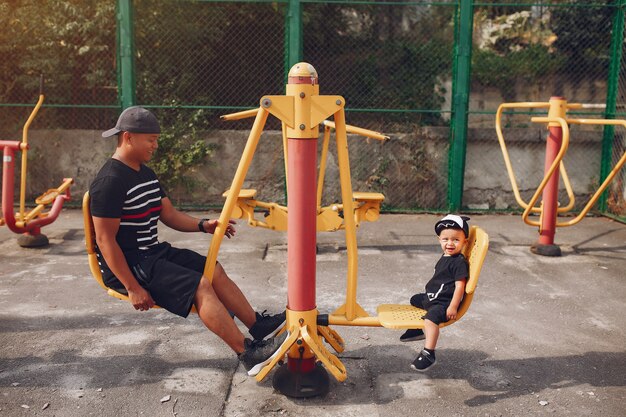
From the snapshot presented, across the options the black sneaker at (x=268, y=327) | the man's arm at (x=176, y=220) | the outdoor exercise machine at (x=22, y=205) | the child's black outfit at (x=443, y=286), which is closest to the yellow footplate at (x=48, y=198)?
the outdoor exercise machine at (x=22, y=205)

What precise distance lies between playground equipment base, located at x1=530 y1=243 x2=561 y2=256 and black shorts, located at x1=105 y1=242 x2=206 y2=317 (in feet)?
12.0

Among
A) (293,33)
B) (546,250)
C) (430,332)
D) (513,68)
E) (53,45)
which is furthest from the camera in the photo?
(513,68)

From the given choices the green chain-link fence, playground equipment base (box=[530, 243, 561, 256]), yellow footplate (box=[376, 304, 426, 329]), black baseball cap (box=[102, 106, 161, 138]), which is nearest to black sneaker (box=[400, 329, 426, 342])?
yellow footplate (box=[376, 304, 426, 329])

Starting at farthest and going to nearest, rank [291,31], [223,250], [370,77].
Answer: [370,77] → [291,31] → [223,250]

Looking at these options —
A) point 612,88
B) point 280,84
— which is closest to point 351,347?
point 612,88

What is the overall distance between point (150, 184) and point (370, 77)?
7.28m

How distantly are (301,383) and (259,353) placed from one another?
0.78 ft

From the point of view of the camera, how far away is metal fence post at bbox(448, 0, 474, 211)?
7.45 m

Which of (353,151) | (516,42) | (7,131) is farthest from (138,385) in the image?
(516,42)

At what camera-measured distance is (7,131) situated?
8.40m

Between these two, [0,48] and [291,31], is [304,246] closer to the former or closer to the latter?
[291,31]

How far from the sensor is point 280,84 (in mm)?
9344

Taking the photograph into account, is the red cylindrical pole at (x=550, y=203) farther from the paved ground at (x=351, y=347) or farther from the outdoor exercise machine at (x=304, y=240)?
the outdoor exercise machine at (x=304, y=240)

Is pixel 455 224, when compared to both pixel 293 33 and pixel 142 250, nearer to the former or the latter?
pixel 142 250
